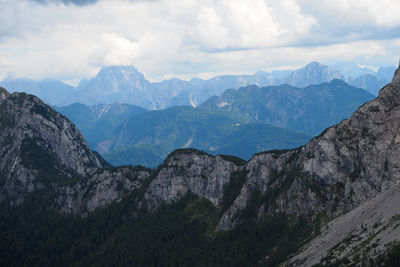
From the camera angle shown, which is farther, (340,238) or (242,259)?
(242,259)

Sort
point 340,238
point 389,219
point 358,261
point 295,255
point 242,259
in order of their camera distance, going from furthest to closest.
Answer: point 242,259
point 295,255
point 340,238
point 389,219
point 358,261

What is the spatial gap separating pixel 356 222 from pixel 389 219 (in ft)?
66.8

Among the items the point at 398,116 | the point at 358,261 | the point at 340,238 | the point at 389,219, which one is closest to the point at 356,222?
the point at 340,238

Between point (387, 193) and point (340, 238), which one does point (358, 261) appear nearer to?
point (340, 238)

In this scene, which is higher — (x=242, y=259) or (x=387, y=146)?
(x=387, y=146)

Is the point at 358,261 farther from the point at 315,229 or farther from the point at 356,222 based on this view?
the point at 315,229

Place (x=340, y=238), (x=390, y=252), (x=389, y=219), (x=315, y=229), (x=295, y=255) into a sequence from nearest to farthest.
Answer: (x=390, y=252)
(x=389, y=219)
(x=340, y=238)
(x=295, y=255)
(x=315, y=229)

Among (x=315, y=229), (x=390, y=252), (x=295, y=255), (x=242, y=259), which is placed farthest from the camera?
(x=242, y=259)

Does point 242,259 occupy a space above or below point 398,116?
below

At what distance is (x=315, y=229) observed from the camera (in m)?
183

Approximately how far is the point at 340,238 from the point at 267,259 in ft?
136

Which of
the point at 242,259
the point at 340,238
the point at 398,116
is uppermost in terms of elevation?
the point at 398,116

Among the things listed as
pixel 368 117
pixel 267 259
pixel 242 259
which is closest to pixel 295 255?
pixel 267 259

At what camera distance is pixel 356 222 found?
159125mm
